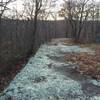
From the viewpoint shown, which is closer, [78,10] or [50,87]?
[50,87]

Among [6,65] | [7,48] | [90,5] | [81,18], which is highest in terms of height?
[90,5]

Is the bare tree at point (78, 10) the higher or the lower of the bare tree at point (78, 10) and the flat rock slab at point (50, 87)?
the higher

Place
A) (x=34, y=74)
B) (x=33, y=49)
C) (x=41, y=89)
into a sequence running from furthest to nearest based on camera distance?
1. (x=33, y=49)
2. (x=34, y=74)
3. (x=41, y=89)

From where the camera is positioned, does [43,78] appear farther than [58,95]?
Yes

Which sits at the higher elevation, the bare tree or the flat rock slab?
the bare tree

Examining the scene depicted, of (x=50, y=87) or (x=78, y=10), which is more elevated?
(x=78, y=10)

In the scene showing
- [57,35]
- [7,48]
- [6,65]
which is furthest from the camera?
[57,35]

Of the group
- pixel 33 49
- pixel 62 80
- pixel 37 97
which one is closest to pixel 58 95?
pixel 37 97

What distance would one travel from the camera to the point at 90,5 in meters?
25.5

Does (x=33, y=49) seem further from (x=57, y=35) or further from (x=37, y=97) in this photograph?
(x=57, y=35)

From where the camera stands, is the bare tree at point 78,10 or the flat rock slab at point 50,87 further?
the bare tree at point 78,10

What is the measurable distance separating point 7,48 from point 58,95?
24.9 ft

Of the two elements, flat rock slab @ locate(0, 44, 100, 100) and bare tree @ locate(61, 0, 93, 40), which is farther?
bare tree @ locate(61, 0, 93, 40)

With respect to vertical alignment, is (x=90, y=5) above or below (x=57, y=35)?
above
